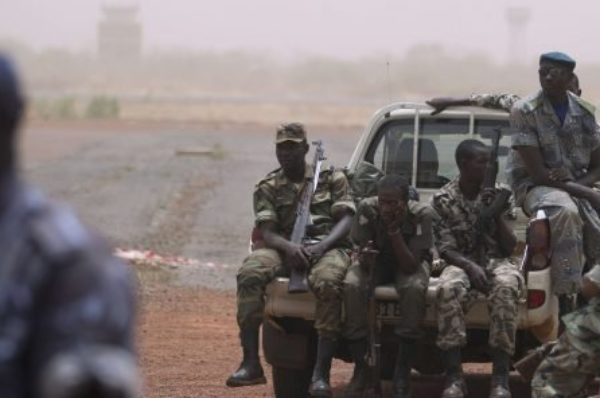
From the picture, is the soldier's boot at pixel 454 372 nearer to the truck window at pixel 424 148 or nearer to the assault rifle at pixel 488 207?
the assault rifle at pixel 488 207

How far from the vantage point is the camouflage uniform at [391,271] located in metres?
8.16

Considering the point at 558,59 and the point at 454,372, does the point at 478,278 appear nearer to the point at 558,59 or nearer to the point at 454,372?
the point at 454,372

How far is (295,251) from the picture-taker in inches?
335

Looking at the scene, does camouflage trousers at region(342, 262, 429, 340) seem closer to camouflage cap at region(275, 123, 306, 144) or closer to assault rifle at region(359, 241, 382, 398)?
assault rifle at region(359, 241, 382, 398)


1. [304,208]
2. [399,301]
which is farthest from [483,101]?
[399,301]

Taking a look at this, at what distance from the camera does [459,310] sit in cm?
816

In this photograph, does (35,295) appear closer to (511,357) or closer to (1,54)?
(1,54)

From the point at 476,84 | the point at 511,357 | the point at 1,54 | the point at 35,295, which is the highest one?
the point at 1,54

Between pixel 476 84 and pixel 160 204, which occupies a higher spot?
pixel 160 204

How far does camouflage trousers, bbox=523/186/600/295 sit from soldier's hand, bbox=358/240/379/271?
915 mm

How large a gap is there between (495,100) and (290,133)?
1615mm

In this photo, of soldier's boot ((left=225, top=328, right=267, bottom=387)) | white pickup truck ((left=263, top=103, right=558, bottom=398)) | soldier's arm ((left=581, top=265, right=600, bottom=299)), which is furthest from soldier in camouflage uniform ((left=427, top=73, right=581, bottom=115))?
soldier's arm ((left=581, top=265, right=600, bottom=299))

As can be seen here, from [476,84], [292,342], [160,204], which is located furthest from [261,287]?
[476,84]

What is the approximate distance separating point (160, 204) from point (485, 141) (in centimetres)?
1611
